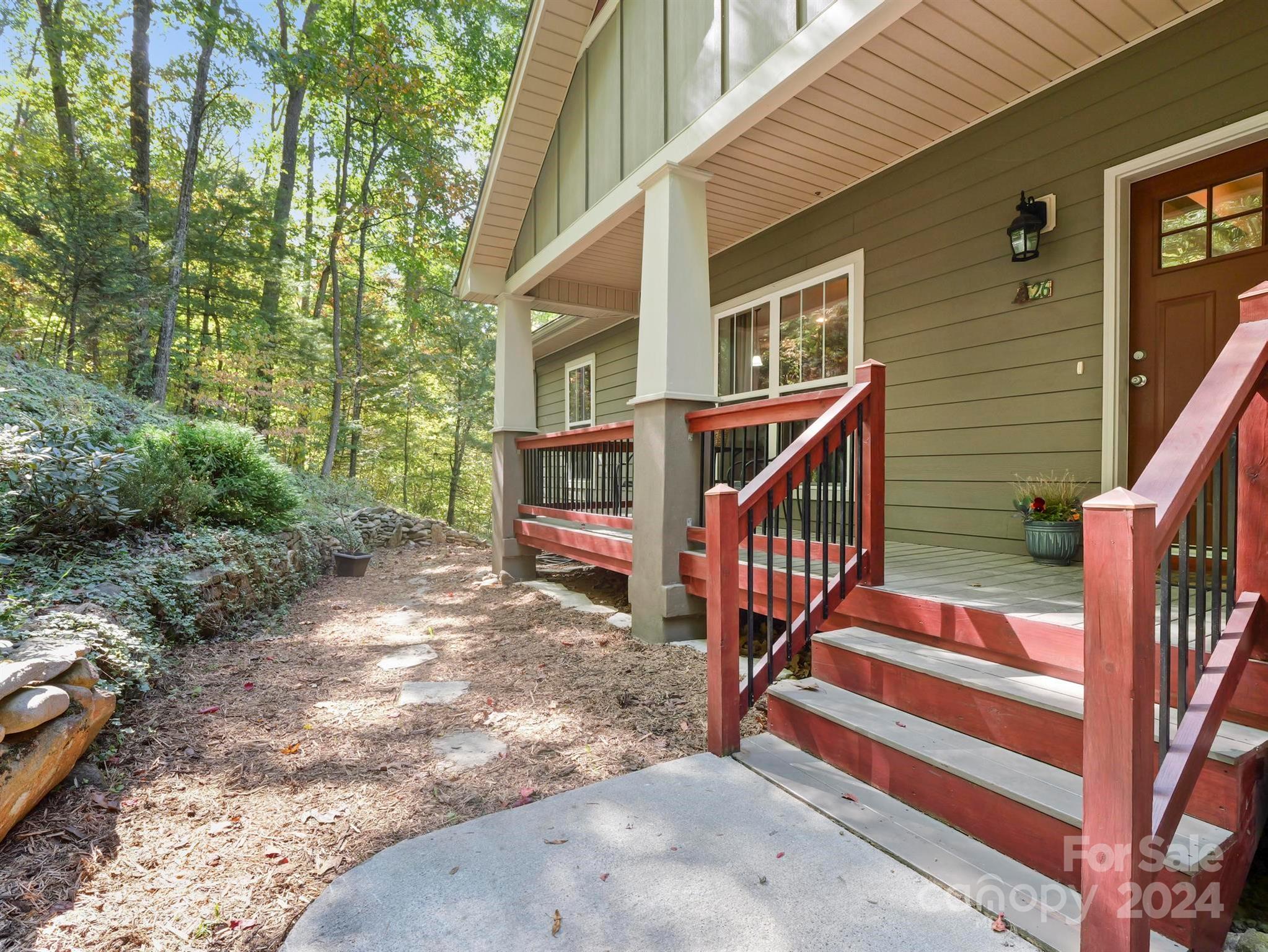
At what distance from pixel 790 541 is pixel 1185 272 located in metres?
2.51

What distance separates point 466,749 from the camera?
8.46 ft

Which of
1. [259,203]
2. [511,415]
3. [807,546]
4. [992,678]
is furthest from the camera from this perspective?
[259,203]

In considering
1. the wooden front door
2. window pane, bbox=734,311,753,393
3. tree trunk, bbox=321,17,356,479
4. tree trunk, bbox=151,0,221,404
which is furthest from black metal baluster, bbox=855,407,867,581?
tree trunk, bbox=321,17,356,479

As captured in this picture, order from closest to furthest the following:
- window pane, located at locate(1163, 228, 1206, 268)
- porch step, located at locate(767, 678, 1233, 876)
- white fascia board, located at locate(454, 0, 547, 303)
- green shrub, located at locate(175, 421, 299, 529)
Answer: porch step, located at locate(767, 678, 1233, 876), window pane, located at locate(1163, 228, 1206, 268), white fascia board, located at locate(454, 0, 547, 303), green shrub, located at locate(175, 421, 299, 529)

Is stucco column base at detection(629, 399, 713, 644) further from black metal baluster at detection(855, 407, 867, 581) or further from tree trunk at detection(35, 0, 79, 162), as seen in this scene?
tree trunk at detection(35, 0, 79, 162)

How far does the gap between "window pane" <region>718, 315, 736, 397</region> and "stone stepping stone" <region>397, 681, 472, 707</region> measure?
3.64 meters

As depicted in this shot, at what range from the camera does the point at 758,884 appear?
1.55 metres

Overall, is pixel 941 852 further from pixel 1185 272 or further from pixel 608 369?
pixel 608 369

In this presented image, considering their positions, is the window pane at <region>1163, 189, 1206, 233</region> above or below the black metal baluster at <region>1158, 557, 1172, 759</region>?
above

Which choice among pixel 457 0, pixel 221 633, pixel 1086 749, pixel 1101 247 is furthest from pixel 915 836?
pixel 457 0

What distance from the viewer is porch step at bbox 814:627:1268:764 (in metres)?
1.53

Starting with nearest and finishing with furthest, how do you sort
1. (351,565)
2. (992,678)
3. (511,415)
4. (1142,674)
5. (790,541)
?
(1142,674)
(992,678)
(790,541)
(511,415)
(351,565)

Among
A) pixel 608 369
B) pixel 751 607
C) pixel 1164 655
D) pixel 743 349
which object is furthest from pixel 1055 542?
pixel 608 369

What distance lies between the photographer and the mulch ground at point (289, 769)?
5.35 ft
